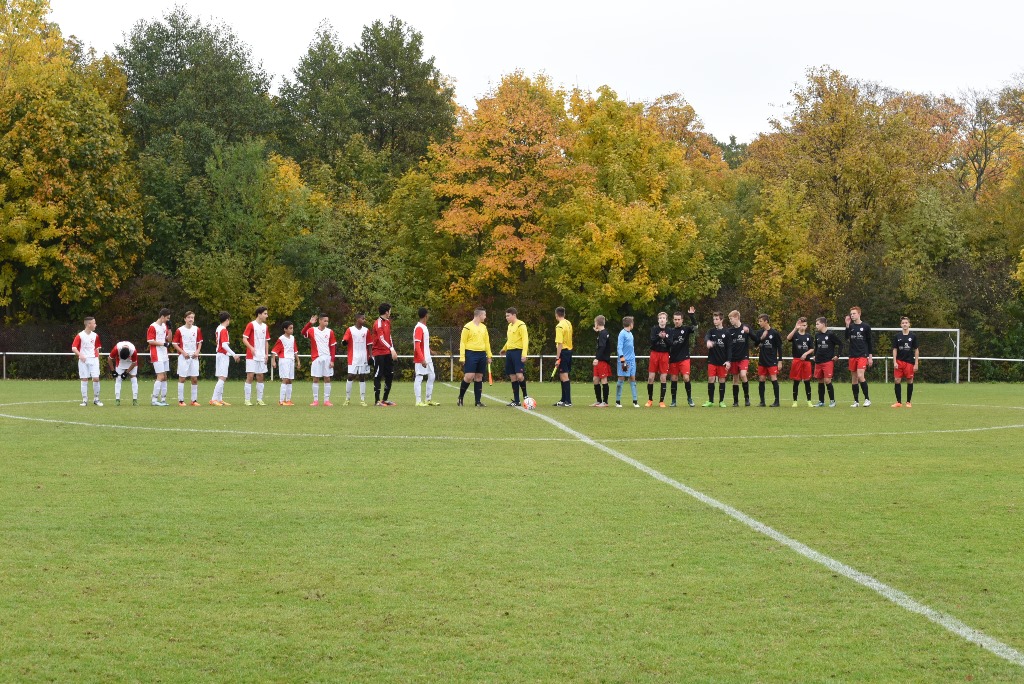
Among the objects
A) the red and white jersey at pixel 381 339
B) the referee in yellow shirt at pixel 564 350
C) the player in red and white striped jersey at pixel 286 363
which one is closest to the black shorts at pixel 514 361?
the referee in yellow shirt at pixel 564 350

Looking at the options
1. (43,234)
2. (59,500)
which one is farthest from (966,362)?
(59,500)

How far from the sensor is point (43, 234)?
144ft

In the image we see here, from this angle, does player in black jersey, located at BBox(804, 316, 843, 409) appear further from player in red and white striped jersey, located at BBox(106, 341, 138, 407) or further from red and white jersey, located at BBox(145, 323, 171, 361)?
player in red and white striped jersey, located at BBox(106, 341, 138, 407)

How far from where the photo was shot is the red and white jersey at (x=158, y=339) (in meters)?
24.8

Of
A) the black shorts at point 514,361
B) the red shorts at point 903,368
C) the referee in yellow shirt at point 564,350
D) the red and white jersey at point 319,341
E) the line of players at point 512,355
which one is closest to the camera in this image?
the black shorts at point 514,361

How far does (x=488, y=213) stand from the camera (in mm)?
48719

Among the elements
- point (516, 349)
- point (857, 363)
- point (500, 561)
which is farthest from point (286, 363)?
point (500, 561)

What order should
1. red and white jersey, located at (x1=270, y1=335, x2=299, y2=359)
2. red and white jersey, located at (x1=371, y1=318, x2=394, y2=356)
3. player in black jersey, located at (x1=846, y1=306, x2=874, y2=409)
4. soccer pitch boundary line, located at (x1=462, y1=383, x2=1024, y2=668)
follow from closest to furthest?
soccer pitch boundary line, located at (x1=462, y1=383, x2=1024, y2=668) < red and white jersey, located at (x1=371, y1=318, x2=394, y2=356) < player in black jersey, located at (x1=846, y1=306, x2=874, y2=409) < red and white jersey, located at (x1=270, y1=335, x2=299, y2=359)

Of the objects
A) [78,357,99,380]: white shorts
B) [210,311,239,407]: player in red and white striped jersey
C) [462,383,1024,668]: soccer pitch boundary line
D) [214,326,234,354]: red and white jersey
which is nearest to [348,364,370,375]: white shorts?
[210,311,239,407]: player in red and white striped jersey

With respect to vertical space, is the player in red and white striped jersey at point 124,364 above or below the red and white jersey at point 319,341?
below

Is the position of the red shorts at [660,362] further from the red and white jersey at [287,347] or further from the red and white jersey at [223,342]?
the red and white jersey at [223,342]

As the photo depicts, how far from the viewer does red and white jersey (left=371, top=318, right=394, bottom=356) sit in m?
24.8

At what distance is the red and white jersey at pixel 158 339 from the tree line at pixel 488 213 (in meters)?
21.0

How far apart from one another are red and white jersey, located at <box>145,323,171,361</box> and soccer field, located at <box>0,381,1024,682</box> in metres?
8.91
